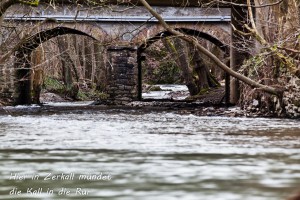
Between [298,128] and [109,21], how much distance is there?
13.4 metres

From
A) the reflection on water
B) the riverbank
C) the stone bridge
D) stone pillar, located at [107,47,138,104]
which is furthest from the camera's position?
stone pillar, located at [107,47,138,104]

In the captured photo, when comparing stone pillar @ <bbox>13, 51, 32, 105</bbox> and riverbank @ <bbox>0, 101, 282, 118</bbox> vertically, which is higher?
stone pillar @ <bbox>13, 51, 32, 105</bbox>

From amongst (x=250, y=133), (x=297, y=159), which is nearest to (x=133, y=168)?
(x=297, y=159)

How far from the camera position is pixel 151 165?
5.45m

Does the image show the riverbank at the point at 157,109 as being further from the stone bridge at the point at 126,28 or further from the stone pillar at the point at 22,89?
the stone pillar at the point at 22,89

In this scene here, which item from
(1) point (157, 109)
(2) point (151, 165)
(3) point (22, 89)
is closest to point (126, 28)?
(3) point (22, 89)

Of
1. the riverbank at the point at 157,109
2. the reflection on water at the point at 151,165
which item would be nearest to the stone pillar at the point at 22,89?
the riverbank at the point at 157,109

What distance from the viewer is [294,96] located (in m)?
12.6

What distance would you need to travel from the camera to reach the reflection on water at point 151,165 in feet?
13.6

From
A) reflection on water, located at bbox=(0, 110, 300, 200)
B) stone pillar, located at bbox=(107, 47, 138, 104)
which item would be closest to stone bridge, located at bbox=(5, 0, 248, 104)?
stone pillar, located at bbox=(107, 47, 138, 104)

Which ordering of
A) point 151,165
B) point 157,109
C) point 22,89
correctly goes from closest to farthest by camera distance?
point 151,165
point 157,109
point 22,89

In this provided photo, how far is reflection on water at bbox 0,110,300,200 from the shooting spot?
13.6 ft

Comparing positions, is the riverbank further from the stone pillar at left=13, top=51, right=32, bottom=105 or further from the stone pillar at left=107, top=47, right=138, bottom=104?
the stone pillar at left=13, top=51, right=32, bottom=105

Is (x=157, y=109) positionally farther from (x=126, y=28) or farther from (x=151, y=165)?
(x=151, y=165)
